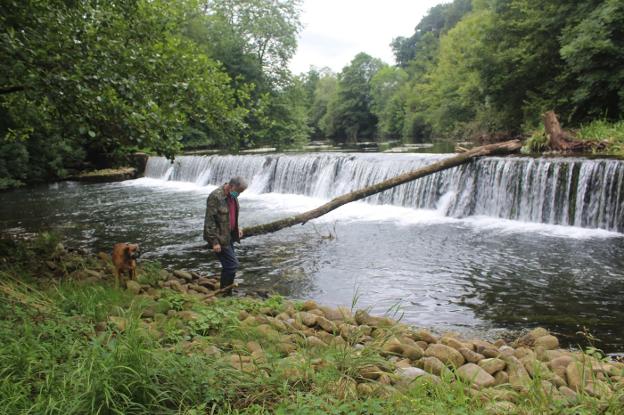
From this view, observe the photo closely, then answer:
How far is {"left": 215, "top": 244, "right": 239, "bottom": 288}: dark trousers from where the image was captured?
262 inches

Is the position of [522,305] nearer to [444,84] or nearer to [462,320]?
[462,320]

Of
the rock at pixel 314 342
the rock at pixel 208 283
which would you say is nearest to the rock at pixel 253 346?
the rock at pixel 314 342

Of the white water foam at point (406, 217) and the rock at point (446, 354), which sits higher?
the white water foam at point (406, 217)


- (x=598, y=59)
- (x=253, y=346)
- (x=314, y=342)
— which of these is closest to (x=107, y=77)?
(x=253, y=346)

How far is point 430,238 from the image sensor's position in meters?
10.6

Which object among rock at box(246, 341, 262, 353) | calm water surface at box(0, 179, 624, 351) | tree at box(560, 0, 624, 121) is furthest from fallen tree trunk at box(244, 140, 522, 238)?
tree at box(560, 0, 624, 121)

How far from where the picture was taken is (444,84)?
3516cm

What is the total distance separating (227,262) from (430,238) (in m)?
5.35

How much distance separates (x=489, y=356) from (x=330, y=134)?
5448 cm

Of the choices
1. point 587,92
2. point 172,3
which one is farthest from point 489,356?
point 587,92

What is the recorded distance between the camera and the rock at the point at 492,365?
3830 millimetres

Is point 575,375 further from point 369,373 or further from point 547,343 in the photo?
point 369,373

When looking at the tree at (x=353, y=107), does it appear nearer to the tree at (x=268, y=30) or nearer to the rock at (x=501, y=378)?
the tree at (x=268, y=30)

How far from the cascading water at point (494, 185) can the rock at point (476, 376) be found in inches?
328
